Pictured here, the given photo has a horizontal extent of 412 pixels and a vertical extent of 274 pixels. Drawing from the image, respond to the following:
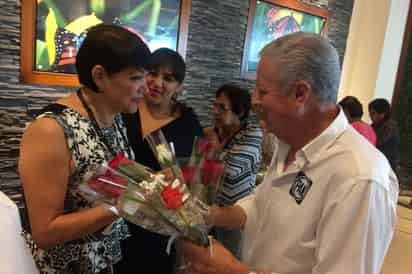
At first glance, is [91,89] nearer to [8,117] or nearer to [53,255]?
[53,255]

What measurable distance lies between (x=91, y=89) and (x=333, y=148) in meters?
0.77

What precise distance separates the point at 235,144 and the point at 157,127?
0.64 m

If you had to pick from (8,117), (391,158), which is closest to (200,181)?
(8,117)

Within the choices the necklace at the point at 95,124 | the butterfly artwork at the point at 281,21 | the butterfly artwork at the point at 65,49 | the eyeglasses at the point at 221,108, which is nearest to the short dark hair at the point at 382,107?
the butterfly artwork at the point at 281,21

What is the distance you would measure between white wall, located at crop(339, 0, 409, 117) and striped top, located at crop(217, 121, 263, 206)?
11.1 feet

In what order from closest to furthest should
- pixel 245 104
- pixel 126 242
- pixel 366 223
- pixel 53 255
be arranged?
1. pixel 366 223
2. pixel 53 255
3. pixel 126 242
4. pixel 245 104

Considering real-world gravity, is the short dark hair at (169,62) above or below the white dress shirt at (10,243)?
above

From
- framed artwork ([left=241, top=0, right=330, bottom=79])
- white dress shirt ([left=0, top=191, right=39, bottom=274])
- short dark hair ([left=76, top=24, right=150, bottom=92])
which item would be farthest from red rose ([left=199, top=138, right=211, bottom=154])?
framed artwork ([left=241, top=0, right=330, bottom=79])

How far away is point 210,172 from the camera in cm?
108

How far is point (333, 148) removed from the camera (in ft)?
3.53

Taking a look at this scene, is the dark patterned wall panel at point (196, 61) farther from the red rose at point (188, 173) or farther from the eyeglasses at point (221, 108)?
the red rose at point (188, 173)

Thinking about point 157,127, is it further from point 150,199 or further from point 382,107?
point 382,107

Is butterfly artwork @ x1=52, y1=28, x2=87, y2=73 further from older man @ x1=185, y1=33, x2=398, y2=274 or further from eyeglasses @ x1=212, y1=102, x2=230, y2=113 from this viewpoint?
older man @ x1=185, y1=33, x2=398, y2=274

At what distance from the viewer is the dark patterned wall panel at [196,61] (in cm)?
211
